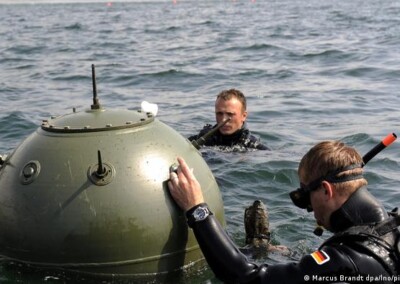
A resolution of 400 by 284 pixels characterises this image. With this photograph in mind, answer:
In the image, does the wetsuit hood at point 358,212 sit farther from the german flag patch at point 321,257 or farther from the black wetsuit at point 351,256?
the german flag patch at point 321,257

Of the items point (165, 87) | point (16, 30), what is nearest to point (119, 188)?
point (165, 87)

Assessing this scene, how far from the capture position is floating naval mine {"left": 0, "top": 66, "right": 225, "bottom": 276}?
182 inches

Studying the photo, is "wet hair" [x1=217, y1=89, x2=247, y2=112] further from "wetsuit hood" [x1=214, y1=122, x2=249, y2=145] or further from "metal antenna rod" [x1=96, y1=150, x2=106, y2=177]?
"metal antenna rod" [x1=96, y1=150, x2=106, y2=177]

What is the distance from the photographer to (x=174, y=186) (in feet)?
15.6

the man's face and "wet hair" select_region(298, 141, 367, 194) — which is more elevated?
"wet hair" select_region(298, 141, 367, 194)

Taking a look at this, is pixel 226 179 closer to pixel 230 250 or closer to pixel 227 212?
pixel 227 212

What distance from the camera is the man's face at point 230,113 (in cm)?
875

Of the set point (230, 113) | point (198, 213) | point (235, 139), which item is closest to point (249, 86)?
point (235, 139)

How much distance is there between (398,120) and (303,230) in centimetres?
535

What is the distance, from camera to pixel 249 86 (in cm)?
1540

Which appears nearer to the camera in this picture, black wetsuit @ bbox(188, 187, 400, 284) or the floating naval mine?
black wetsuit @ bbox(188, 187, 400, 284)

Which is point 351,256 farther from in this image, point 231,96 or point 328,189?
point 231,96

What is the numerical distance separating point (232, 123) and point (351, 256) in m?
5.11

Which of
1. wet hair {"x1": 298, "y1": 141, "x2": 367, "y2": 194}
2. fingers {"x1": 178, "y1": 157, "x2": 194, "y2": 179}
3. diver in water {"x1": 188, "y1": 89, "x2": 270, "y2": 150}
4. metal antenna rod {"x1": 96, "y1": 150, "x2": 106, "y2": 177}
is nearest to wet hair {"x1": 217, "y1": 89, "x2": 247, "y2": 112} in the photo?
diver in water {"x1": 188, "y1": 89, "x2": 270, "y2": 150}
